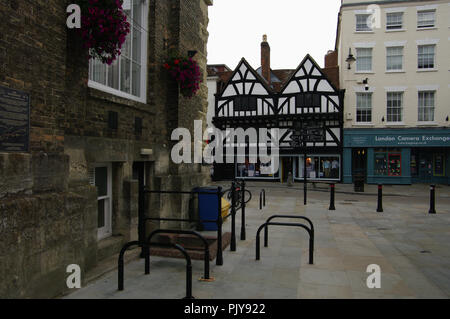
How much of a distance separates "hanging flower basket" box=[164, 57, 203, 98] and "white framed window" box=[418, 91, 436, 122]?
20701 millimetres

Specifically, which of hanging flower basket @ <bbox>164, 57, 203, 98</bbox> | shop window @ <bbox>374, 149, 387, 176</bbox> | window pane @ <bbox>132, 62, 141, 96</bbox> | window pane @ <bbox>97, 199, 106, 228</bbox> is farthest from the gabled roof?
window pane @ <bbox>97, 199, 106, 228</bbox>

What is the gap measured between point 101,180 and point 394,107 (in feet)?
73.8

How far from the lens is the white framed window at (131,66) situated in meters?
5.98

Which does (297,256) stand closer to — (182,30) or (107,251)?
(107,251)

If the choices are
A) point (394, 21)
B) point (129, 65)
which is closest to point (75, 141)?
point (129, 65)

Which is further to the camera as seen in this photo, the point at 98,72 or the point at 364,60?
the point at 364,60

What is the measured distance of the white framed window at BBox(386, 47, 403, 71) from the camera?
2327cm

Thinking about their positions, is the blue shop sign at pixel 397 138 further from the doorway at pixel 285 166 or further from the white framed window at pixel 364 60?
the white framed window at pixel 364 60

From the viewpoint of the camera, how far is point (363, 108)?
23547mm

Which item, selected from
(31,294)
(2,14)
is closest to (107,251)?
(31,294)

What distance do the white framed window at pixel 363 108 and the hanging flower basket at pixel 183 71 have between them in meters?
18.9

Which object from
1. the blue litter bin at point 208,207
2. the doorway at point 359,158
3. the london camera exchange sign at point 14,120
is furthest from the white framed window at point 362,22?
the london camera exchange sign at point 14,120

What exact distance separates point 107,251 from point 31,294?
2.00 metres

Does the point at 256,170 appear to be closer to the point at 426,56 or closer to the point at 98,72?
the point at 426,56
